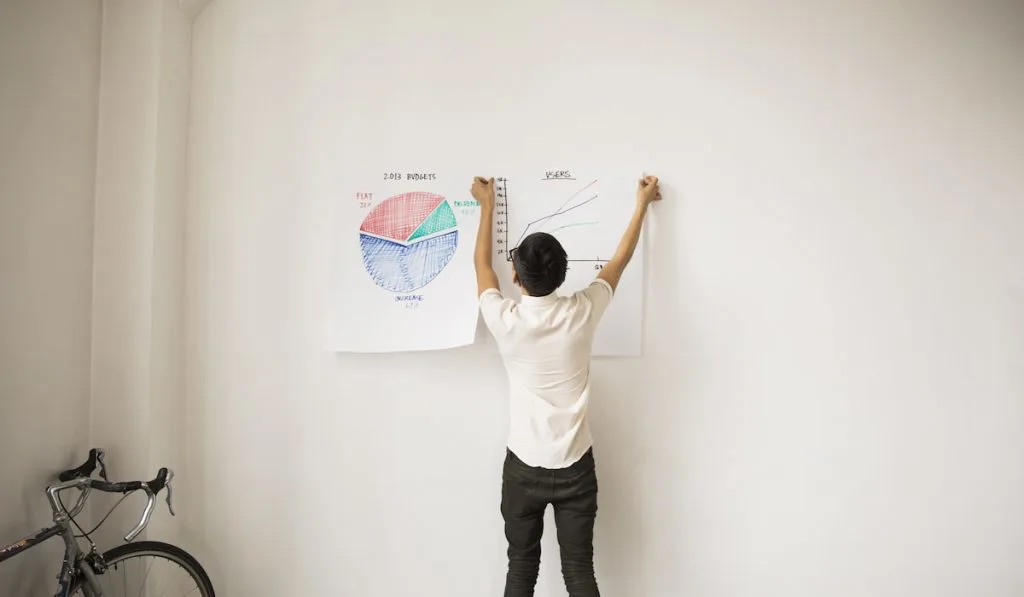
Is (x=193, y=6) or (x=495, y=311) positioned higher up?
(x=193, y=6)

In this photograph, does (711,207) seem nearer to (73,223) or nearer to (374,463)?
(374,463)

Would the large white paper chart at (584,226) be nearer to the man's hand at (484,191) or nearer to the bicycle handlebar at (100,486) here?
the man's hand at (484,191)

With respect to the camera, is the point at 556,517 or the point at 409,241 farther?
the point at 409,241

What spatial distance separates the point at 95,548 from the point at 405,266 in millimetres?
1248

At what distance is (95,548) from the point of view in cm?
138

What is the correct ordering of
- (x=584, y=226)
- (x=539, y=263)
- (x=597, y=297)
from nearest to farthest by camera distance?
(x=539, y=263) → (x=597, y=297) → (x=584, y=226)

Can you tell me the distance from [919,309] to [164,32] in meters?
2.85

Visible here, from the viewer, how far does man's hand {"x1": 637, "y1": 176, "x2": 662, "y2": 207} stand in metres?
1.59

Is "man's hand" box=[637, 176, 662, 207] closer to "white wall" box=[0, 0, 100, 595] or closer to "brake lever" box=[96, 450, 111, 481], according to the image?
"white wall" box=[0, 0, 100, 595]

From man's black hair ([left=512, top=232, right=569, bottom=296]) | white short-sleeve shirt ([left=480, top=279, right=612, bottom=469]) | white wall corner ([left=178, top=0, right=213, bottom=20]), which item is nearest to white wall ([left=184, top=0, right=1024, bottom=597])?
white wall corner ([left=178, top=0, right=213, bottom=20])

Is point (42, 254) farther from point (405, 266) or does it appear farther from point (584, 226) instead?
point (584, 226)

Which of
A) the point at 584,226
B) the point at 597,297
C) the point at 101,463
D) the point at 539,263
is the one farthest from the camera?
the point at 584,226

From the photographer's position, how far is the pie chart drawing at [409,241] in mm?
1640

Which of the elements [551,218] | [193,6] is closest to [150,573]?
[551,218]
